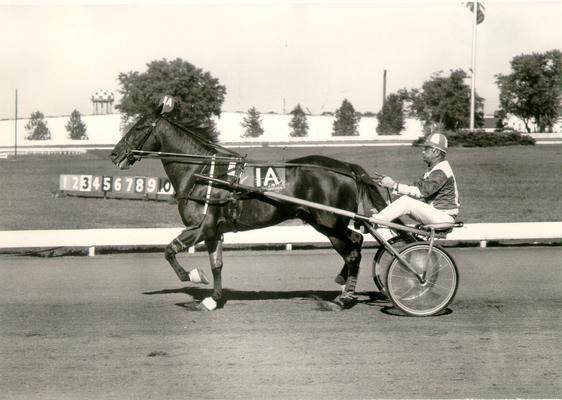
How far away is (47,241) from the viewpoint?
1423cm

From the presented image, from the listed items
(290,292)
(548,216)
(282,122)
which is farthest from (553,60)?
(290,292)

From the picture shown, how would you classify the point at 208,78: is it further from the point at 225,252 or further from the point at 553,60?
the point at 225,252

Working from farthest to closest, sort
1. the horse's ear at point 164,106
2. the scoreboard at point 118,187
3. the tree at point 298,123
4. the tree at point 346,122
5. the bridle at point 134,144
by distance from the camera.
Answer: the tree at point 298,123, the tree at point 346,122, the scoreboard at point 118,187, the horse's ear at point 164,106, the bridle at point 134,144

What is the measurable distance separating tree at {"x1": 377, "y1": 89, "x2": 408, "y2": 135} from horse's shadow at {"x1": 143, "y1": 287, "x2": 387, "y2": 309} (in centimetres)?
5528

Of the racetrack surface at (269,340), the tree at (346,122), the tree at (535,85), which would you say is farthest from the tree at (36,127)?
the racetrack surface at (269,340)

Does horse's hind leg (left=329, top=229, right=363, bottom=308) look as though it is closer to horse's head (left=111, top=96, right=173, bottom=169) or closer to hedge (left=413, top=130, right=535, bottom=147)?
horse's head (left=111, top=96, right=173, bottom=169)

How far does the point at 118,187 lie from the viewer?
84.0 feet

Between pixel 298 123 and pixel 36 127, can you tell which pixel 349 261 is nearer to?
pixel 36 127

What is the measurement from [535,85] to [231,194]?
5599cm

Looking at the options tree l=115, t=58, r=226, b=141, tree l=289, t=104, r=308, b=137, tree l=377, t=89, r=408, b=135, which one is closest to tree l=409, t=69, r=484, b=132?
tree l=377, t=89, r=408, b=135

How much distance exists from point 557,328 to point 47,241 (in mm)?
9859

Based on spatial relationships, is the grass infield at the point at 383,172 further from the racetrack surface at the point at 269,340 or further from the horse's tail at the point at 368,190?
the horse's tail at the point at 368,190

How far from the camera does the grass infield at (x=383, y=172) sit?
20.4 meters

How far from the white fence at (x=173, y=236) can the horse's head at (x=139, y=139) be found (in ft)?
19.0
